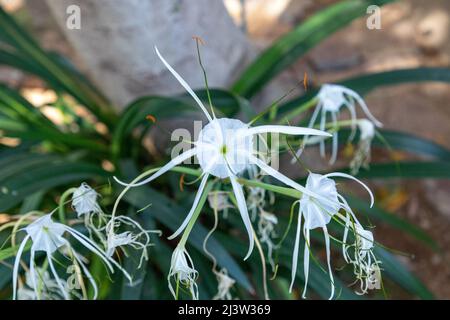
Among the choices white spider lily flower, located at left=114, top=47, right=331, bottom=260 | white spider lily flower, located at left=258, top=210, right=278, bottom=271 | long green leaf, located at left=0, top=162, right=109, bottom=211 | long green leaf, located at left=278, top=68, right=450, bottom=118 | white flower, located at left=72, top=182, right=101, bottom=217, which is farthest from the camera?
long green leaf, located at left=278, top=68, right=450, bottom=118

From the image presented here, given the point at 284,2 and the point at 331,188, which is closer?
the point at 331,188

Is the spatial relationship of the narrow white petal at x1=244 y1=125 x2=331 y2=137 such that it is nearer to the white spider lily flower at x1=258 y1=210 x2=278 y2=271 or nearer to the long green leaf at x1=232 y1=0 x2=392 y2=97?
the white spider lily flower at x1=258 y1=210 x2=278 y2=271

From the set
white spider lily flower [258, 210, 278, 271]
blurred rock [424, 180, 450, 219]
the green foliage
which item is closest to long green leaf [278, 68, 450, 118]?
the green foliage

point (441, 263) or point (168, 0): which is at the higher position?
point (168, 0)

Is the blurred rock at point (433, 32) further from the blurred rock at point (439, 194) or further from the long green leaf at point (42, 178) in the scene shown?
the long green leaf at point (42, 178)

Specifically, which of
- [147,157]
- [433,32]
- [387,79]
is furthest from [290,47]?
[433,32]

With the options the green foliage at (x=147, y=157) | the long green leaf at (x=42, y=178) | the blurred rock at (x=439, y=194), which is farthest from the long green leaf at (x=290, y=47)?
the blurred rock at (x=439, y=194)

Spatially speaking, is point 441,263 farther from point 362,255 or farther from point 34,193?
point 34,193

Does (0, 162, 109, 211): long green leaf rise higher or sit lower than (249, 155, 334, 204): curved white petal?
higher

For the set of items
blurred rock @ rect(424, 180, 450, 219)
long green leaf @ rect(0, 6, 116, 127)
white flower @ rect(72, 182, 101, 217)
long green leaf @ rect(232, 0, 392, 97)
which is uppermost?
long green leaf @ rect(0, 6, 116, 127)
